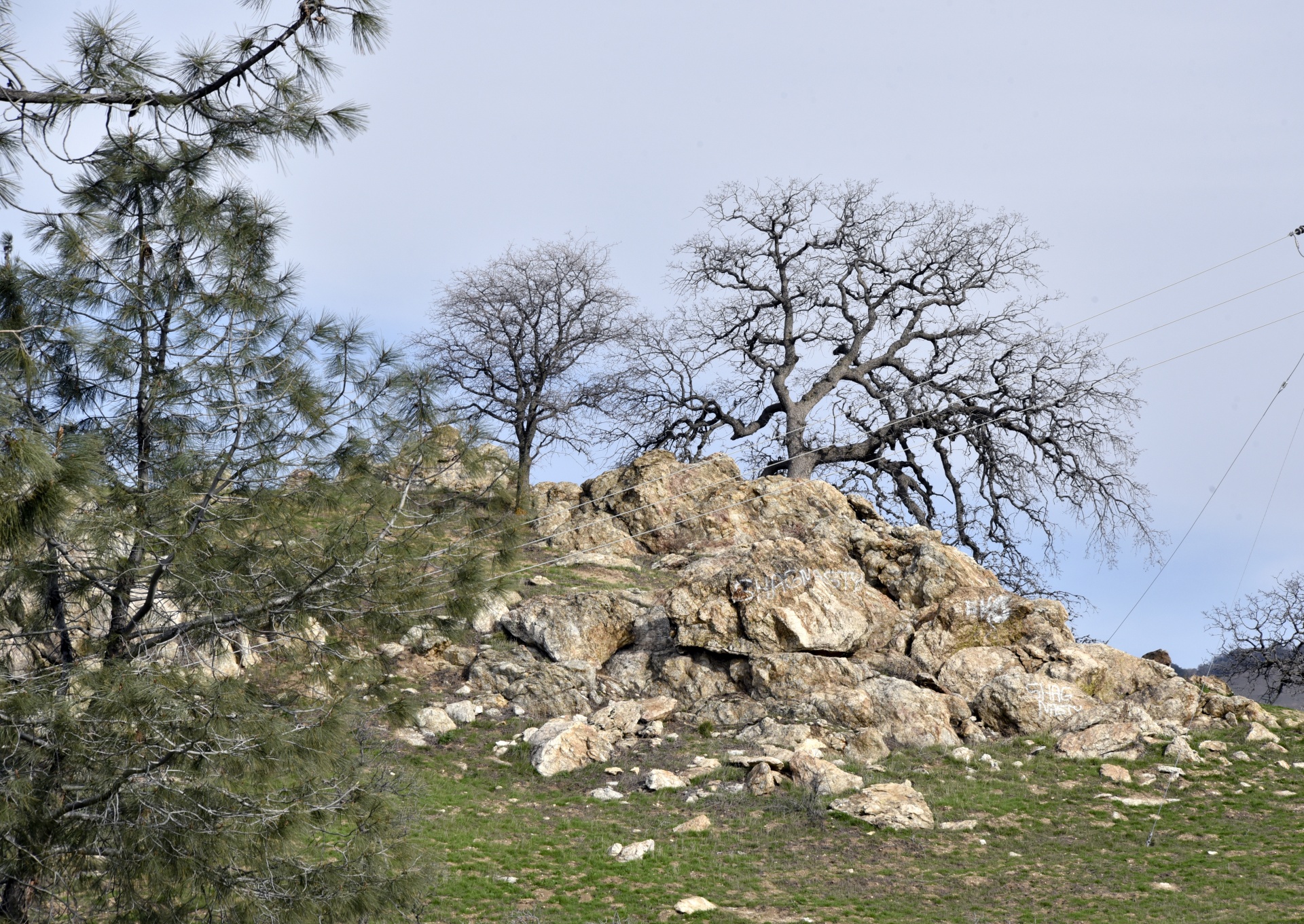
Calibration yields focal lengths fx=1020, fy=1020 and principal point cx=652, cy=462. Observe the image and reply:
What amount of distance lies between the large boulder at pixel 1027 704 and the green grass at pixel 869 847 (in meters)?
0.89

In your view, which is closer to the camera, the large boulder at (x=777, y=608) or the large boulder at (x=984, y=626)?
the large boulder at (x=777, y=608)

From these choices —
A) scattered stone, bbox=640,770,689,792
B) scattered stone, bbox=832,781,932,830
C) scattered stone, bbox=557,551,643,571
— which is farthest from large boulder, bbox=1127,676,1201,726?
scattered stone, bbox=557,551,643,571

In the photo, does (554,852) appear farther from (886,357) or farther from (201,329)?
(886,357)

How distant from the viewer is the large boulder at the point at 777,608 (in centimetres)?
1761

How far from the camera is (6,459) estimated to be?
4.95m

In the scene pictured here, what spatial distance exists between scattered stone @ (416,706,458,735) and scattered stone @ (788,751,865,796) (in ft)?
17.5

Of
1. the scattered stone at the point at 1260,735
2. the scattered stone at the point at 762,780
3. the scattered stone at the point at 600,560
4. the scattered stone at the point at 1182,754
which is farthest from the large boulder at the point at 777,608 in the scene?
the scattered stone at the point at 1260,735

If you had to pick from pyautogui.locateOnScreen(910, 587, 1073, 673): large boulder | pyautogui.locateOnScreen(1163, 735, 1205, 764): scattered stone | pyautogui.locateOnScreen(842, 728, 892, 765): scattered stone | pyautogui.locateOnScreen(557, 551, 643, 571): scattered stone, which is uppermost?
pyautogui.locateOnScreen(557, 551, 643, 571): scattered stone

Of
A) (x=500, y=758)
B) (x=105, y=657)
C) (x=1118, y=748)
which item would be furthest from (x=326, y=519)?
(x=1118, y=748)

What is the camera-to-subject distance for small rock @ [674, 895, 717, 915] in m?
10.8

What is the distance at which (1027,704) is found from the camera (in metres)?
17.2

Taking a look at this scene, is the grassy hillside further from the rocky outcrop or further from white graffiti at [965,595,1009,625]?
white graffiti at [965,595,1009,625]

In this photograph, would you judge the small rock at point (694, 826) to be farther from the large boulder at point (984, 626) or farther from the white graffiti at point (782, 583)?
the large boulder at point (984, 626)

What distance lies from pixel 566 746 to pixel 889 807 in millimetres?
4768
